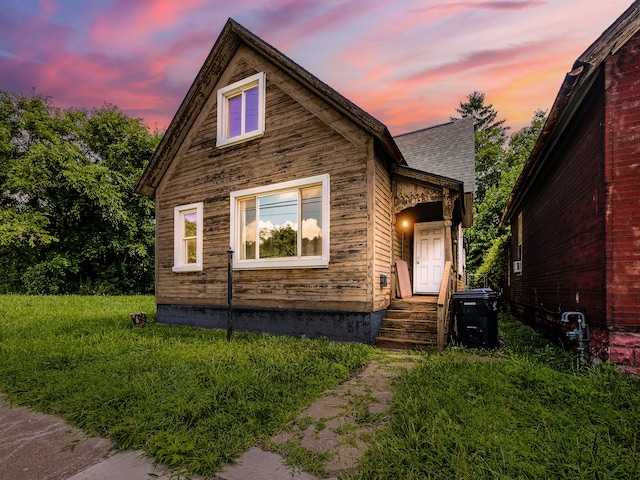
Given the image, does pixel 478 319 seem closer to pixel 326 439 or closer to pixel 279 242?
pixel 326 439

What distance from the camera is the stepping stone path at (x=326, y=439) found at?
2.32 metres

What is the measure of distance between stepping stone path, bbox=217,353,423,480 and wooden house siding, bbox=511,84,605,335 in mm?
3598

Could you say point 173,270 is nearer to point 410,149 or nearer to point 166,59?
point 166,59

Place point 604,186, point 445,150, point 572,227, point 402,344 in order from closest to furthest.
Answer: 1. point 604,186
2. point 572,227
3. point 402,344
4. point 445,150

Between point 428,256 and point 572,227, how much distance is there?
15.4ft

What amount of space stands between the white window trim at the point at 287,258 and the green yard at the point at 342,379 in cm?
200

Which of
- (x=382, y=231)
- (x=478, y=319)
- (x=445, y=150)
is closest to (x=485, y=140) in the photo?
(x=445, y=150)

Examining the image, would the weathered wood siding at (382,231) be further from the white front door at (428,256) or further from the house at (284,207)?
the white front door at (428,256)

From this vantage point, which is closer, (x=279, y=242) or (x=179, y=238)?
(x=279, y=242)

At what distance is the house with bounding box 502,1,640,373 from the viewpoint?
4066 mm

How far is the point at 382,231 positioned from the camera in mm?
7328

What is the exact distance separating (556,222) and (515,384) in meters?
4.72

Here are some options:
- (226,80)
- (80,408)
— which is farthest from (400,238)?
(80,408)

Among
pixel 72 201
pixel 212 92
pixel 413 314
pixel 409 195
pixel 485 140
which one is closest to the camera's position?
pixel 413 314
